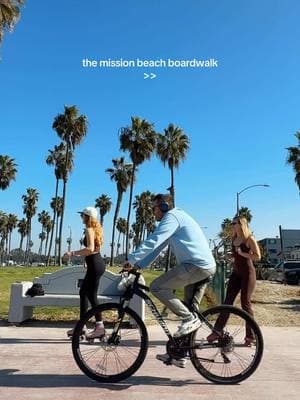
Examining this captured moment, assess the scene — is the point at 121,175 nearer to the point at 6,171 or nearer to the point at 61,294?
the point at 6,171

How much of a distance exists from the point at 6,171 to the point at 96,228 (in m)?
65.4

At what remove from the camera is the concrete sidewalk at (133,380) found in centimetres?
462

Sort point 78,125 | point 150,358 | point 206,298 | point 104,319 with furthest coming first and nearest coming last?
point 78,125, point 206,298, point 150,358, point 104,319

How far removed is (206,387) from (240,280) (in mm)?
2681

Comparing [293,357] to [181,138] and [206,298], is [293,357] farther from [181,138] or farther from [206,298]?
[181,138]

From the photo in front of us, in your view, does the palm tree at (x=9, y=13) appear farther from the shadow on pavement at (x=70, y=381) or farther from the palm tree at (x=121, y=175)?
the palm tree at (x=121, y=175)

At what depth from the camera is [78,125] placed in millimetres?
52188

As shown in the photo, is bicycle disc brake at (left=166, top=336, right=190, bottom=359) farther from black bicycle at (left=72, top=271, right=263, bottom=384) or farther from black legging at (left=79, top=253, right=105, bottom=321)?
black legging at (left=79, top=253, right=105, bottom=321)

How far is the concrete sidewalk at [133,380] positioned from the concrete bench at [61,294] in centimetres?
148

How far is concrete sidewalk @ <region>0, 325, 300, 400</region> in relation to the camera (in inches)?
182

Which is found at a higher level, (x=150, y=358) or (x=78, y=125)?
(x=78, y=125)

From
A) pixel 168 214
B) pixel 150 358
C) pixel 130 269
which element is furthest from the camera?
pixel 150 358

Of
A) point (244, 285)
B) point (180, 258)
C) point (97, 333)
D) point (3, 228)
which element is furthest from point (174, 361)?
point (3, 228)

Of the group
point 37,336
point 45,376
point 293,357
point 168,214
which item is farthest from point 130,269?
point 37,336
